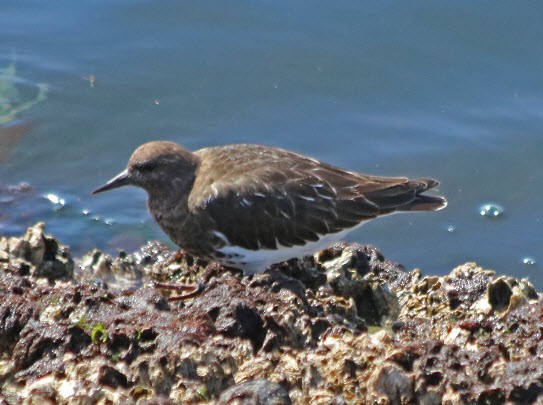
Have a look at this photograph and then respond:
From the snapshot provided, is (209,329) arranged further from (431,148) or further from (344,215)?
(431,148)

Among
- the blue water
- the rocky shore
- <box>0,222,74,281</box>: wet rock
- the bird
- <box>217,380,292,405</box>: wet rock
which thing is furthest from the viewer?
the blue water

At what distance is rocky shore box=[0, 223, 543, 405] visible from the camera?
2.86 meters

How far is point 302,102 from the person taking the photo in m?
6.94

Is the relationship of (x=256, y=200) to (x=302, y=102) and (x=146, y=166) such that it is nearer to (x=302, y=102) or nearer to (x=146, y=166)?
(x=146, y=166)

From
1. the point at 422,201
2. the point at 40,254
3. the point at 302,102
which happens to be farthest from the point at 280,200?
the point at 302,102

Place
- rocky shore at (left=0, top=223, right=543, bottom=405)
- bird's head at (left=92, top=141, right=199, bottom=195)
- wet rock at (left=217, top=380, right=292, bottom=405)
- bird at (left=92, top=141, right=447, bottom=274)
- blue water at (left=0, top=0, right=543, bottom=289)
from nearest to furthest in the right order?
wet rock at (left=217, top=380, right=292, bottom=405)
rocky shore at (left=0, top=223, right=543, bottom=405)
bird at (left=92, top=141, right=447, bottom=274)
bird's head at (left=92, top=141, right=199, bottom=195)
blue water at (left=0, top=0, right=543, bottom=289)

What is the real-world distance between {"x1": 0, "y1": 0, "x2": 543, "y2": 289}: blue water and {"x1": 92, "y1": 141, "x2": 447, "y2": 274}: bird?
1.03 m

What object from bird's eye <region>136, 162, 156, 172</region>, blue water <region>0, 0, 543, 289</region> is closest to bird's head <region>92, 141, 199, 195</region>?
bird's eye <region>136, 162, 156, 172</region>

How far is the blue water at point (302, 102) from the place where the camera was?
6.23 m

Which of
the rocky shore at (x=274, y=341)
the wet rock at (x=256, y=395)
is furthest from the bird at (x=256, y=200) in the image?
the wet rock at (x=256, y=395)

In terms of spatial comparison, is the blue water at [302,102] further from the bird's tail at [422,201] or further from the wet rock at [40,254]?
the wet rock at [40,254]

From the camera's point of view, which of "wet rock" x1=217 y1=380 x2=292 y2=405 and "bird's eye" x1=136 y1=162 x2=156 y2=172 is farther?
"bird's eye" x1=136 y1=162 x2=156 y2=172

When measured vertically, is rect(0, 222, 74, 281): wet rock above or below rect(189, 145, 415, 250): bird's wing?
below

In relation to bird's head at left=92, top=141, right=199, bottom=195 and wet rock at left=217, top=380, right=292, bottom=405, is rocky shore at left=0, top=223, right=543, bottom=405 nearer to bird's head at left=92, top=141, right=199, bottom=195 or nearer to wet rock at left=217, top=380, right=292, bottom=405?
wet rock at left=217, top=380, right=292, bottom=405
